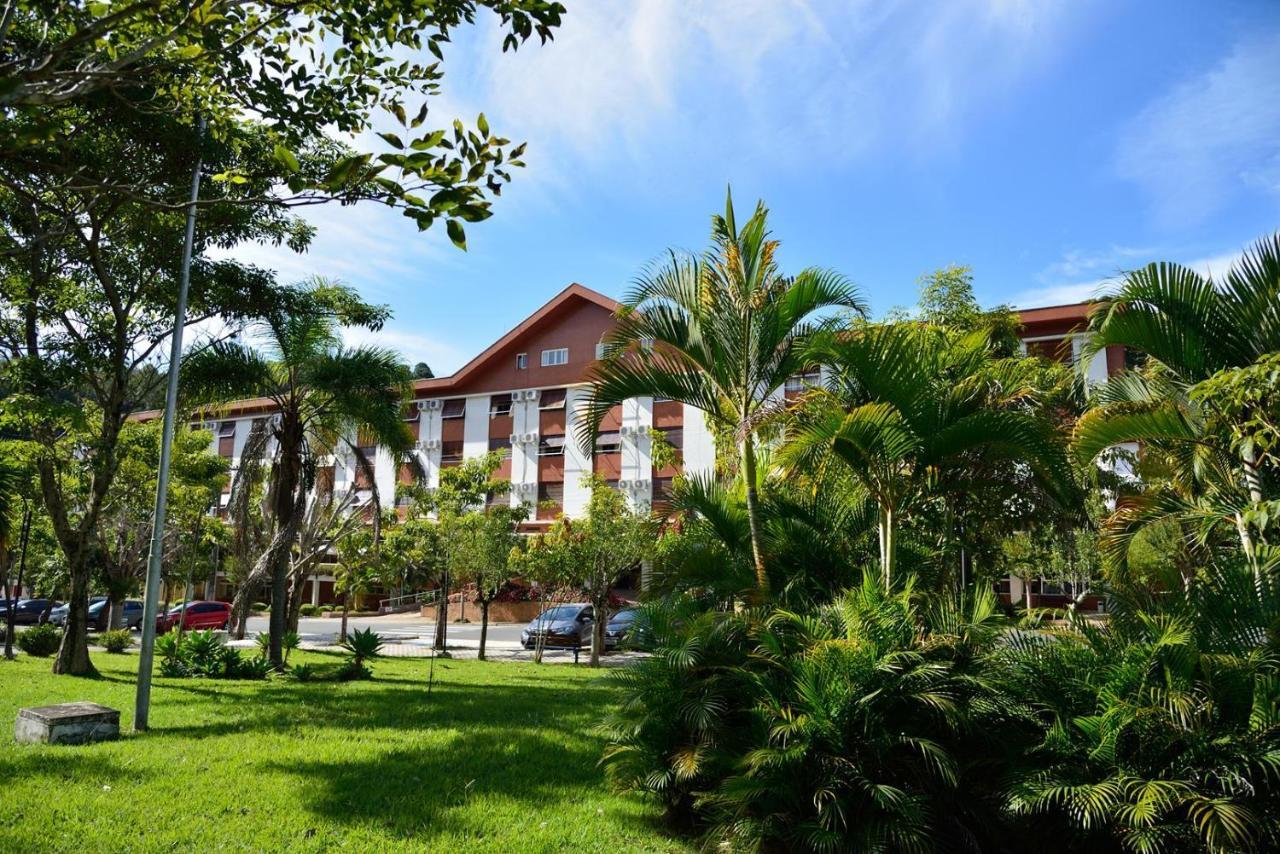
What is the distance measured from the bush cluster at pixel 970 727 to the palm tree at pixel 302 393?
10.5 meters

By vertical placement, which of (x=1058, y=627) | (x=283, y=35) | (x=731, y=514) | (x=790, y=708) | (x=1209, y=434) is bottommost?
(x=790, y=708)

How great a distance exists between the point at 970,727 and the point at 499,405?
1401 inches

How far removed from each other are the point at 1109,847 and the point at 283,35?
6.70 m

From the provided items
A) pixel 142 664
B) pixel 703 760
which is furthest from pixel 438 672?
pixel 703 760

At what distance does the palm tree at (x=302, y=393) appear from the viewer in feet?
47.5

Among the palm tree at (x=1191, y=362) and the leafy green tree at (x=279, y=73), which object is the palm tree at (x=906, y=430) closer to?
the palm tree at (x=1191, y=362)

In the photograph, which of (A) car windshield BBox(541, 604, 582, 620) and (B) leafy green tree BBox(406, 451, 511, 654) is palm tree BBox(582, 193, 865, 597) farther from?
(A) car windshield BBox(541, 604, 582, 620)

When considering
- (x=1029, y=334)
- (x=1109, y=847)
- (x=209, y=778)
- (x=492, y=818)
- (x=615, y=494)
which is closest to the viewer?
(x=1109, y=847)

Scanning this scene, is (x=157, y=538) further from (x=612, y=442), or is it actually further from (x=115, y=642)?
(x=612, y=442)

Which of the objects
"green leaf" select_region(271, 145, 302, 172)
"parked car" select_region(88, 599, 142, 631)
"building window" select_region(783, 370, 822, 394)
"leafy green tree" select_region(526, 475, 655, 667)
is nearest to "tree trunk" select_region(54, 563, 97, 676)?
"leafy green tree" select_region(526, 475, 655, 667)

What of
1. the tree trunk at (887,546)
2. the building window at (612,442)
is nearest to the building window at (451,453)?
the building window at (612,442)

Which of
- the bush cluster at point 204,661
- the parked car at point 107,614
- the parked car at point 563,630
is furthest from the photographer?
the parked car at point 107,614

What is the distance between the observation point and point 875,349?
253 inches

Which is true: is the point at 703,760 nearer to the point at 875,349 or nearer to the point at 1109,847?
the point at 1109,847
